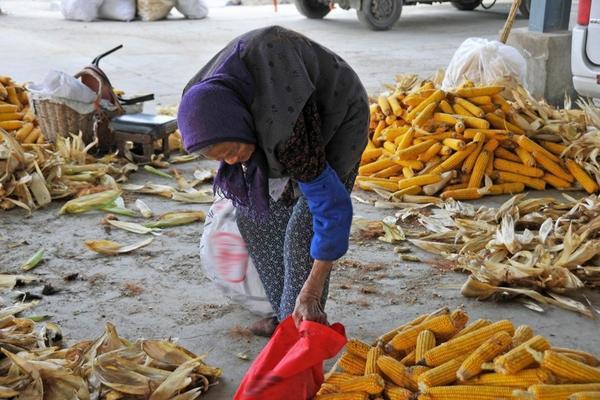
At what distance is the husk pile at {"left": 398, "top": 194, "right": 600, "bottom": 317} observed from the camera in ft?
13.1

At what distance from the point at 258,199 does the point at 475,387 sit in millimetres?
938

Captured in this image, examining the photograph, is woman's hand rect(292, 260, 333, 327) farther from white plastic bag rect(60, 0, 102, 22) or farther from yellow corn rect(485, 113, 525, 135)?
white plastic bag rect(60, 0, 102, 22)

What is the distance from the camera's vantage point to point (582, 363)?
2744 millimetres

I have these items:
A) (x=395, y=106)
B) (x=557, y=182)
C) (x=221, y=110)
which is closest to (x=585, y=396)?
(x=221, y=110)

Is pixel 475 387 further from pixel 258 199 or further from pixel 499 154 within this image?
pixel 499 154

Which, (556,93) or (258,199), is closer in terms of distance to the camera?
(258,199)

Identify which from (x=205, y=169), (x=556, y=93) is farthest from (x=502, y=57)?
(x=205, y=169)

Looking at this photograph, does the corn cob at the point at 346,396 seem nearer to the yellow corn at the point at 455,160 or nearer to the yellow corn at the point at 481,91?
the yellow corn at the point at 455,160

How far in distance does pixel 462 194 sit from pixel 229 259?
8.12ft

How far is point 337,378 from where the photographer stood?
2852 mm

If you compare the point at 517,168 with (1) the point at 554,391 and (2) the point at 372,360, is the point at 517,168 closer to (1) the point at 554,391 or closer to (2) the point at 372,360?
(2) the point at 372,360

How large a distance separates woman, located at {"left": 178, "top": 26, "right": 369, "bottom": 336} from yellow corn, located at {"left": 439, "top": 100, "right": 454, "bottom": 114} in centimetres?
320

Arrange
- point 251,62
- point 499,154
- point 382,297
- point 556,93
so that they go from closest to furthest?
point 251,62 → point 382,297 → point 499,154 → point 556,93

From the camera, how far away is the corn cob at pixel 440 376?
2.68 m
